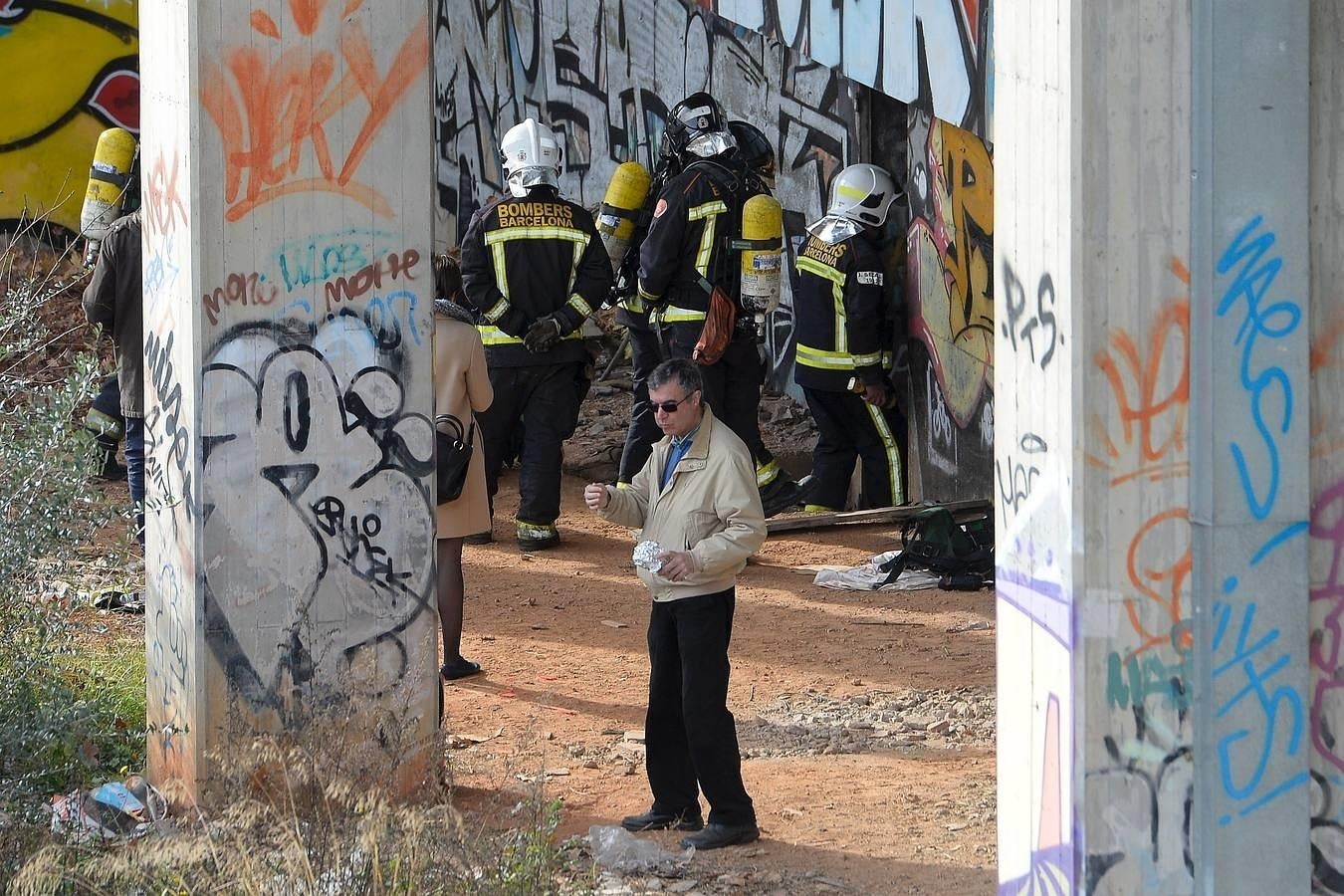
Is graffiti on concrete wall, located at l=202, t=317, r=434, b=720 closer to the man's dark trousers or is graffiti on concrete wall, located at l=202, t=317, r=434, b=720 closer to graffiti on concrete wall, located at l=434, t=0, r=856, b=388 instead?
the man's dark trousers

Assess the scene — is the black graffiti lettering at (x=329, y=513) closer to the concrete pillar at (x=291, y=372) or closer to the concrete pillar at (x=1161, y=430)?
the concrete pillar at (x=291, y=372)

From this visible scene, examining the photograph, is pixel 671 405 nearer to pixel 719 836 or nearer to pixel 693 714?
pixel 693 714

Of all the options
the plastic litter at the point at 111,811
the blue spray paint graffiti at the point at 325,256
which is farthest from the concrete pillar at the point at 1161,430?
the plastic litter at the point at 111,811

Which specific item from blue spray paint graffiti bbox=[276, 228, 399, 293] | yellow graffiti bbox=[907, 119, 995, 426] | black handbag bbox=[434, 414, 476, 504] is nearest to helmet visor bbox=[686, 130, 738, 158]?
yellow graffiti bbox=[907, 119, 995, 426]

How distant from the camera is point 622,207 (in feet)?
38.7

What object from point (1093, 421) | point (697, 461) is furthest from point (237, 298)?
point (1093, 421)

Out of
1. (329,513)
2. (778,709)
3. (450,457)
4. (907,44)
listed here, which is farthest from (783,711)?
(907,44)

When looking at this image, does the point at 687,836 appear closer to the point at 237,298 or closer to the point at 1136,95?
the point at 237,298

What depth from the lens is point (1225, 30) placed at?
12.9 feet

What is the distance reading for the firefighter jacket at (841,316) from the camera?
38.1 ft

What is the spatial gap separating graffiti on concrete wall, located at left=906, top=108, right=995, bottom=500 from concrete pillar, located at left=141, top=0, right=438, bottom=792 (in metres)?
5.31

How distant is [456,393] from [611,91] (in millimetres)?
10327

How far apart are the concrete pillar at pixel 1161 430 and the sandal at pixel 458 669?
4615 millimetres

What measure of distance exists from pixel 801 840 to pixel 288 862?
2.32 m
